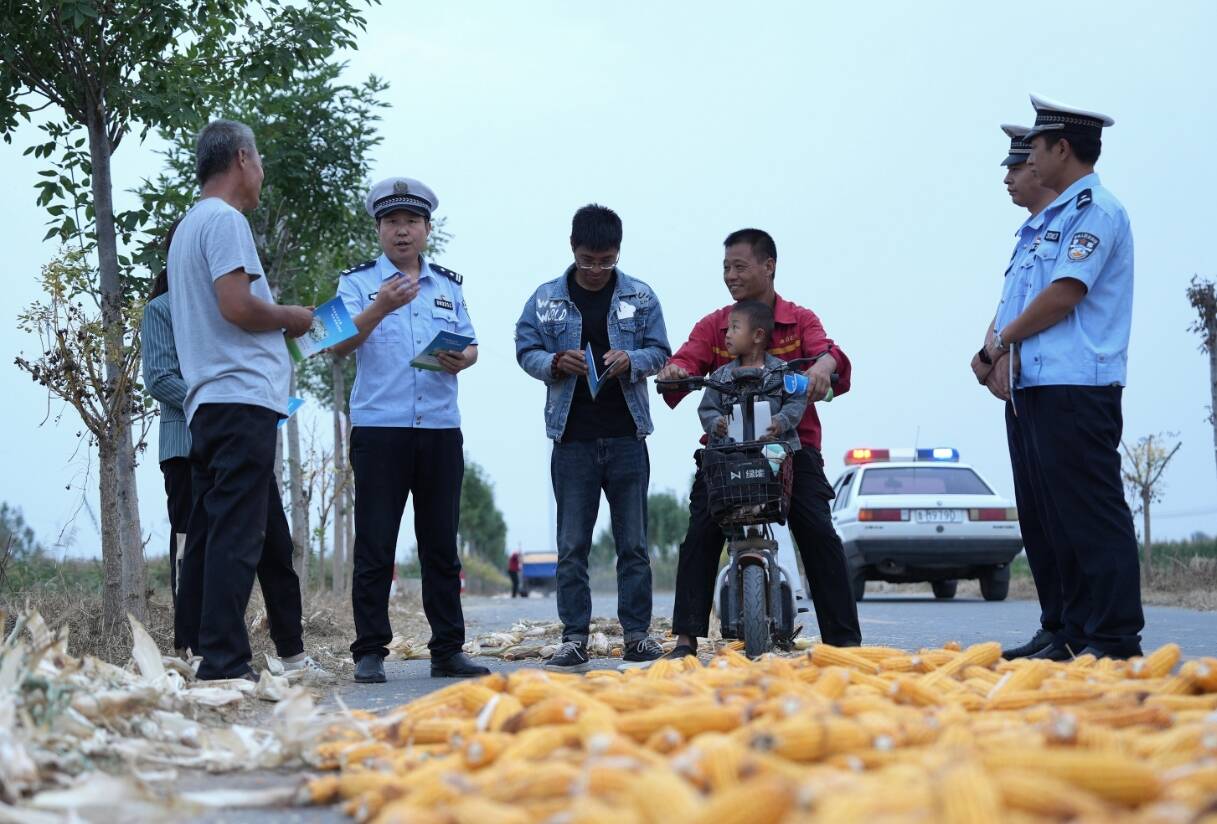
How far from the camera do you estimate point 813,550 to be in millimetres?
7094

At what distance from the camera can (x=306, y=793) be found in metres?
3.56

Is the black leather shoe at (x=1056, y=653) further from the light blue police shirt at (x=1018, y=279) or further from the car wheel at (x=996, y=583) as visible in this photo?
the car wheel at (x=996, y=583)

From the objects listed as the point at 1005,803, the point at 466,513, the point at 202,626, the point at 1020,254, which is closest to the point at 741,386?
the point at 1020,254

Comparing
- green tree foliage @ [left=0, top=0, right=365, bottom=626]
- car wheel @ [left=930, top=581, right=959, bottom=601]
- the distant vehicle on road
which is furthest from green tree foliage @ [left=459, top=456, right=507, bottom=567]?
green tree foliage @ [left=0, top=0, right=365, bottom=626]

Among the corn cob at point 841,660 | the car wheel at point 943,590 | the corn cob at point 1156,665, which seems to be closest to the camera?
the corn cob at point 1156,665

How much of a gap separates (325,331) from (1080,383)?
11.4 feet

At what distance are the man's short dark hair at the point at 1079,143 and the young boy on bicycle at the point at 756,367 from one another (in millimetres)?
1623

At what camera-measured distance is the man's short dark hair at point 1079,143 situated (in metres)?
6.44

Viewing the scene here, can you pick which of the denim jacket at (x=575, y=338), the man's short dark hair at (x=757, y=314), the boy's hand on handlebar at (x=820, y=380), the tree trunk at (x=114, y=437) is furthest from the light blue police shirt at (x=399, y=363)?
the tree trunk at (x=114, y=437)

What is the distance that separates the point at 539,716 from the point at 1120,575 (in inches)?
125

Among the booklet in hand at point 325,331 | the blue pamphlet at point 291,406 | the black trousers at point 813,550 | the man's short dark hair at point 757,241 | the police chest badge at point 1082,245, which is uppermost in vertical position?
the man's short dark hair at point 757,241

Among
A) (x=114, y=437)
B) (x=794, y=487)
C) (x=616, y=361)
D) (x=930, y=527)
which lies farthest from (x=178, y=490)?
(x=930, y=527)

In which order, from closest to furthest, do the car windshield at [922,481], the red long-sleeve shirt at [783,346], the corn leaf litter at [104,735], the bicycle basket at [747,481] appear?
1. the corn leaf litter at [104,735]
2. the bicycle basket at [747,481]
3. the red long-sleeve shirt at [783,346]
4. the car windshield at [922,481]

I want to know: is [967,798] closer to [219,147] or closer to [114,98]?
[219,147]
